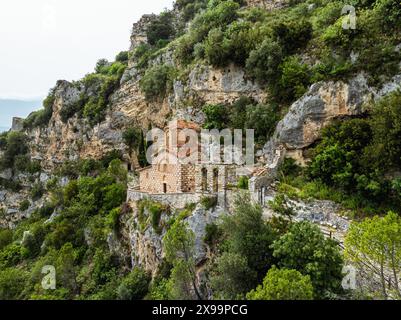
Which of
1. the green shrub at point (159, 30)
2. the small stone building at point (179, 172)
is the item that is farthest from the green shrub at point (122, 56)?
the small stone building at point (179, 172)

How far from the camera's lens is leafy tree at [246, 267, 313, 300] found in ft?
30.0

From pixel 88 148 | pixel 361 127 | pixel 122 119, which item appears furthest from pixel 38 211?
pixel 361 127

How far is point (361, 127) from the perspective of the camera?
15.9 metres

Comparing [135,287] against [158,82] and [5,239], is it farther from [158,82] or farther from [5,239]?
[5,239]

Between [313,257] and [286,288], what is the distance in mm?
2789

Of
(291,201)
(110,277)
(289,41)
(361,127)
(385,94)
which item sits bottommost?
(110,277)

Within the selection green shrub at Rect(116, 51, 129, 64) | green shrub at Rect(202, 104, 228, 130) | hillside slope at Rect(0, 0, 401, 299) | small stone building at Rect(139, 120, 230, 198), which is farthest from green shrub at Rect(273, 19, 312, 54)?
green shrub at Rect(116, 51, 129, 64)

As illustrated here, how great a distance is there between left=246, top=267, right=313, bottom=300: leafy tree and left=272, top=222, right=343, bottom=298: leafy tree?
1534 millimetres

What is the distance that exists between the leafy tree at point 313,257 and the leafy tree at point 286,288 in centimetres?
153

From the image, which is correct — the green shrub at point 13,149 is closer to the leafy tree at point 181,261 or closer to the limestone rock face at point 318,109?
the leafy tree at point 181,261

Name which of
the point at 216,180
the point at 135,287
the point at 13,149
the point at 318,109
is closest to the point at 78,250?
the point at 135,287

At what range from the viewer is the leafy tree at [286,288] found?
916 centimetres

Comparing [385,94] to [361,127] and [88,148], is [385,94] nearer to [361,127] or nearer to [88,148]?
[361,127]
